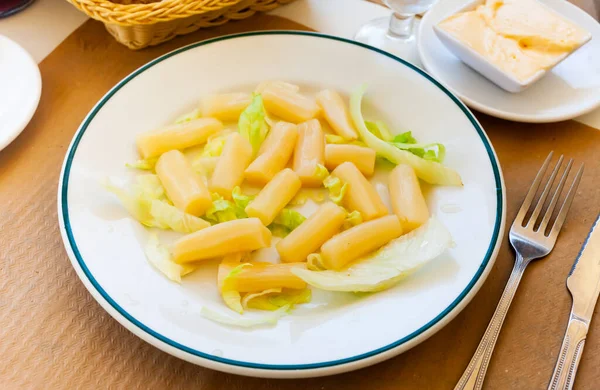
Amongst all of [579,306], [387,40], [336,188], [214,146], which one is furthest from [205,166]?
[579,306]

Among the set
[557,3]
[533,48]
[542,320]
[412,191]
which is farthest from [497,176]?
[557,3]

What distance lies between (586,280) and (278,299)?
0.56m

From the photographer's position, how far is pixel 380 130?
4.17 feet

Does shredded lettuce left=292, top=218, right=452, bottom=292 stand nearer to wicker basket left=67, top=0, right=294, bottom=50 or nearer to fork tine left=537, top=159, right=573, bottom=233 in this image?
fork tine left=537, top=159, right=573, bottom=233

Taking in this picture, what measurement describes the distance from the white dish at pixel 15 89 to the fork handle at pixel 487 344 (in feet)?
3.35

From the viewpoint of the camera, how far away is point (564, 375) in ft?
3.02

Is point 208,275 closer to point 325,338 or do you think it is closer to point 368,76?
point 325,338

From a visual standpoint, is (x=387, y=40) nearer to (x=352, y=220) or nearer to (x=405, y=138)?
(x=405, y=138)

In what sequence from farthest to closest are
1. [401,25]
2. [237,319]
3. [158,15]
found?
1. [401,25]
2. [158,15]
3. [237,319]

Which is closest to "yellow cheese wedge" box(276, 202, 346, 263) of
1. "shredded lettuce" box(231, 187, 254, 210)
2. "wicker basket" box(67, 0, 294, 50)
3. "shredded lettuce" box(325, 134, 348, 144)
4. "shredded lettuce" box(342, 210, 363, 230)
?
"shredded lettuce" box(342, 210, 363, 230)

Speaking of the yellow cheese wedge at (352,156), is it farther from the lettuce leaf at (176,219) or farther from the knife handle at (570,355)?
the knife handle at (570,355)

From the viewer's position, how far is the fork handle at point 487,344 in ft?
2.98

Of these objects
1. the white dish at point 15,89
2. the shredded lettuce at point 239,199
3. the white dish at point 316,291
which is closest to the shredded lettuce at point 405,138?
the white dish at point 316,291

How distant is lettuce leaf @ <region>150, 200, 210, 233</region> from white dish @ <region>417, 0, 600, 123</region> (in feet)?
2.19
